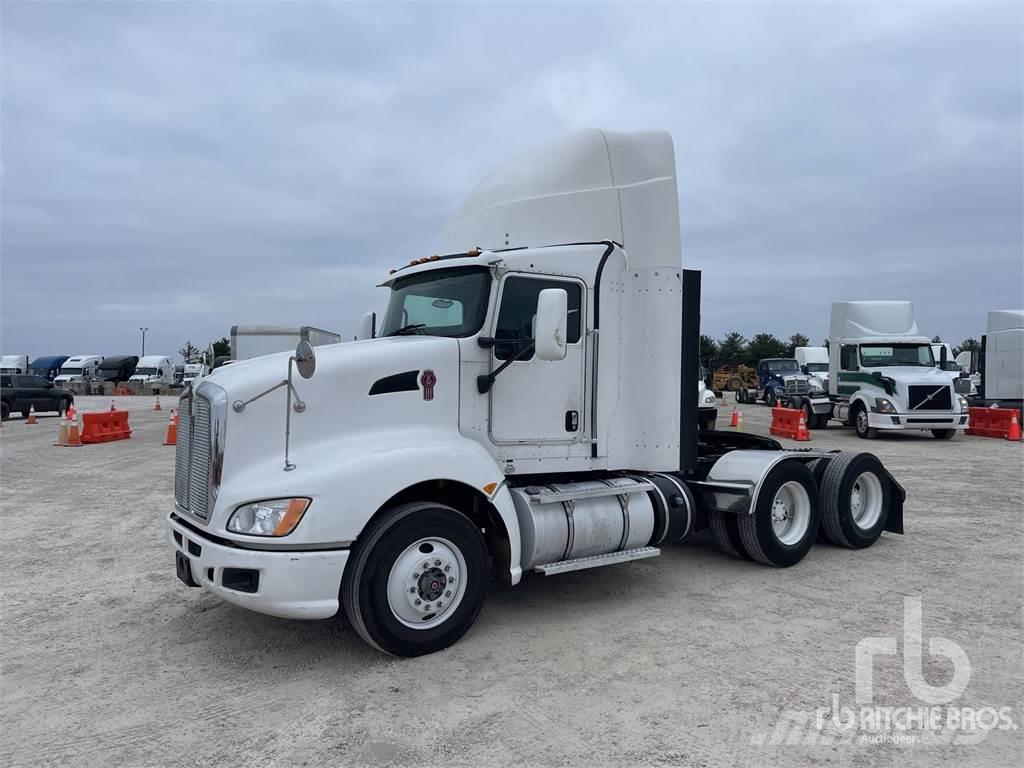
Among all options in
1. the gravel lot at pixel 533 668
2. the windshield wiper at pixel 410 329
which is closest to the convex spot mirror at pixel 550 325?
the windshield wiper at pixel 410 329

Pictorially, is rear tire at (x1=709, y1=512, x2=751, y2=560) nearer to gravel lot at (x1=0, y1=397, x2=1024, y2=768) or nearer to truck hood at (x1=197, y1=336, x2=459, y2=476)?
gravel lot at (x1=0, y1=397, x2=1024, y2=768)

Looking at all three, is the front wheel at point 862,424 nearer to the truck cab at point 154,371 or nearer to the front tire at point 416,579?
the front tire at point 416,579

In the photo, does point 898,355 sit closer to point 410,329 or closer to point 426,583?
point 410,329

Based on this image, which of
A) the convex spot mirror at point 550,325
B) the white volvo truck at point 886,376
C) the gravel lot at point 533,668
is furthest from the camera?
the white volvo truck at point 886,376

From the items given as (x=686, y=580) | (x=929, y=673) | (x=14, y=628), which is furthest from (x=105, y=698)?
(x=929, y=673)

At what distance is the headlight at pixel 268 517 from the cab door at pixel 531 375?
5.35 ft

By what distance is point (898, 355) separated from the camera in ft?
62.1

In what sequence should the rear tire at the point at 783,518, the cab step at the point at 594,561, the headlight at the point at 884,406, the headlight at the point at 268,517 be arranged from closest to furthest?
the headlight at the point at 268,517 → the cab step at the point at 594,561 → the rear tire at the point at 783,518 → the headlight at the point at 884,406

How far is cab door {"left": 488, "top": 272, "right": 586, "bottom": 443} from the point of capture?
17.1ft

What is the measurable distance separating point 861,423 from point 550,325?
55.9 feet

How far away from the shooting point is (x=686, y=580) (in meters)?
6.12

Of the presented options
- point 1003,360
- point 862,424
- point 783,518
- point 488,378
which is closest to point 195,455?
point 488,378

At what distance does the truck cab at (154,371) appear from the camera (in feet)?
163

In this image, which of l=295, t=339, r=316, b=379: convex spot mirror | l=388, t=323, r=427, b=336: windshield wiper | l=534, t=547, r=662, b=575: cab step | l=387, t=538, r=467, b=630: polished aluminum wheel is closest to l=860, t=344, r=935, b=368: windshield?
l=534, t=547, r=662, b=575: cab step
